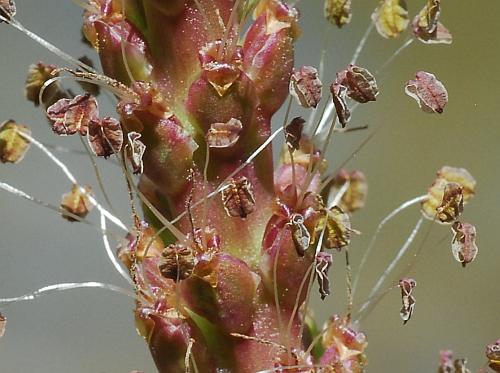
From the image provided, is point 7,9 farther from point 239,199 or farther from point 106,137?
point 239,199

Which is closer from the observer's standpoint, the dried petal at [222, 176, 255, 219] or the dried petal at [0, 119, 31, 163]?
the dried petal at [222, 176, 255, 219]

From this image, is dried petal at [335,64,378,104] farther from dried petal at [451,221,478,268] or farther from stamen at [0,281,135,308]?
stamen at [0,281,135,308]

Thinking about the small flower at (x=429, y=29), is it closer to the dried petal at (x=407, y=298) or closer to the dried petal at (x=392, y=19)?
the dried petal at (x=392, y=19)

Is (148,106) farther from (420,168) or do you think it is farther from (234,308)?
(420,168)

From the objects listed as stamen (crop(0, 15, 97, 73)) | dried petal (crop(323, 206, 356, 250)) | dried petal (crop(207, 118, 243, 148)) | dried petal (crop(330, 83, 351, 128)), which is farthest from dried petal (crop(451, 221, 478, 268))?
stamen (crop(0, 15, 97, 73))

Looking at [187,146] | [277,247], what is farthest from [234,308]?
[187,146]

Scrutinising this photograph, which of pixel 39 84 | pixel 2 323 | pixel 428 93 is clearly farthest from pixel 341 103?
pixel 2 323
